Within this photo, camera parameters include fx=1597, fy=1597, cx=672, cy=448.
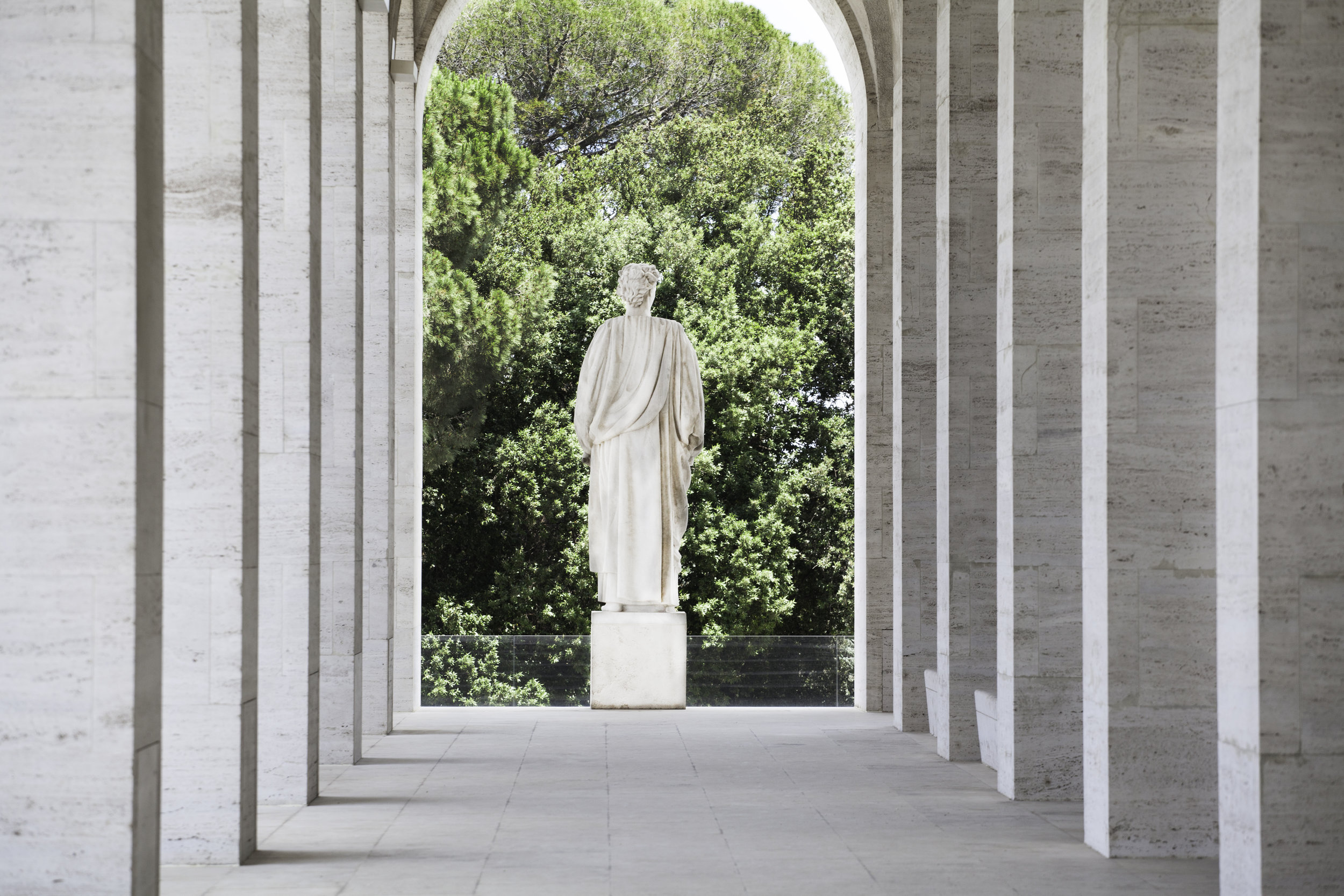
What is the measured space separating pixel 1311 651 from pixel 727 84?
92.7ft

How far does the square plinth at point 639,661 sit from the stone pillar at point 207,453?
22.7ft

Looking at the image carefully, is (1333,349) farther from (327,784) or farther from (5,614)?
(327,784)

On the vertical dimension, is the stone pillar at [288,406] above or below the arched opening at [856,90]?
below

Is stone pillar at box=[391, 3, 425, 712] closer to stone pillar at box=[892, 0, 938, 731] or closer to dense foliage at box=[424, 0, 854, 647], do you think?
stone pillar at box=[892, 0, 938, 731]

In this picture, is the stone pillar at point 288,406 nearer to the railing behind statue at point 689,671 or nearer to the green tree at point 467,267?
the railing behind statue at point 689,671

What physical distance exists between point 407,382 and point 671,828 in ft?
24.2

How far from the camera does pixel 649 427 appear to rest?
→ 14.2 meters

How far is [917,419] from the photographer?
1238 centimetres

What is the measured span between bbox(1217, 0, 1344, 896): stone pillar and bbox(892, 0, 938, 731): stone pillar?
6636 mm

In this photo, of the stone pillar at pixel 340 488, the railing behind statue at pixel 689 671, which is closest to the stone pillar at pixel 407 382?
the railing behind statue at pixel 689 671

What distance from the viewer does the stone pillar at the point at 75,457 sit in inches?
203

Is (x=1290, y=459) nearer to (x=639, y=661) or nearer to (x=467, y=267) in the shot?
(x=639, y=661)

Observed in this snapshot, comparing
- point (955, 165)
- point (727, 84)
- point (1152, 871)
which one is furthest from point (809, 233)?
point (1152, 871)

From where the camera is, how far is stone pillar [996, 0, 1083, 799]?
8570 mm
